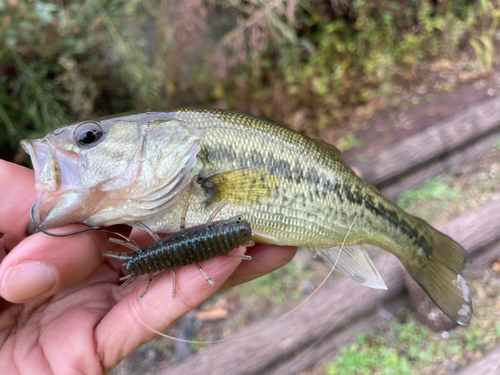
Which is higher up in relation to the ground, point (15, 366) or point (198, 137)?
point (198, 137)

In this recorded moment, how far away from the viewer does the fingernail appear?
3.67 ft

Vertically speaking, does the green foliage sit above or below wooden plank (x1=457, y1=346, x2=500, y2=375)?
below

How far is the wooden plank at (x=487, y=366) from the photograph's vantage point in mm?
2184

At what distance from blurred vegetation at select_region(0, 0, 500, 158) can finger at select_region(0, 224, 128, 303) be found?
239 centimetres

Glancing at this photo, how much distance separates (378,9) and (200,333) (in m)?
4.76

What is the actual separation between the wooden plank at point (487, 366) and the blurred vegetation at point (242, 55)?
2614 millimetres

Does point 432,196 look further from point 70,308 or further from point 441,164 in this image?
point 70,308

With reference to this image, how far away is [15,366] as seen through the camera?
1339mm

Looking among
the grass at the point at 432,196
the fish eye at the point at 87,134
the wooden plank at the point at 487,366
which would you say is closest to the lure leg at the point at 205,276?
the fish eye at the point at 87,134

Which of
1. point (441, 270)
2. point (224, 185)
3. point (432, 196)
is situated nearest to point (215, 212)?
point (224, 185)

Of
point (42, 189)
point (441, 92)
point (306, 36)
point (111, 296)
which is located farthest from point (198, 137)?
point (441, 92)

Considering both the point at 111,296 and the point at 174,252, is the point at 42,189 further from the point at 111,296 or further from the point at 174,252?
the point at 111,296

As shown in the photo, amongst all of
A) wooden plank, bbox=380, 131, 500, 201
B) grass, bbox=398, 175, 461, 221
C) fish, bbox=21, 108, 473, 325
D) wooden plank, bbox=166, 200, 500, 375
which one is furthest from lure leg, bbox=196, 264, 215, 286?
wooden plank, bbox=380, 131, 500, 201

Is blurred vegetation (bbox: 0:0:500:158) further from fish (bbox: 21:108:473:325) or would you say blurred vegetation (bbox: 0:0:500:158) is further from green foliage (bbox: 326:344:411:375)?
green foliage (bbox: 326:344:411:375)
